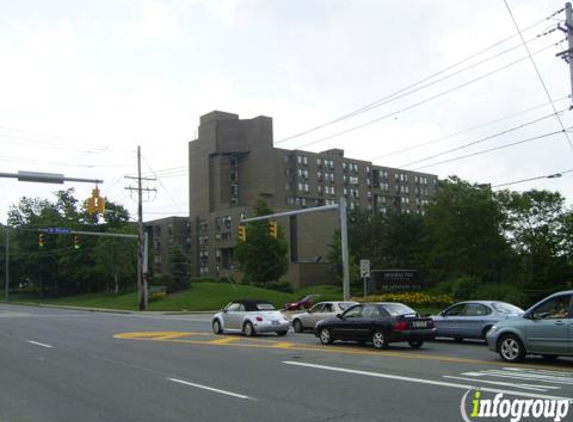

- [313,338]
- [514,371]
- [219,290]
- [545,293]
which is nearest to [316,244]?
[219,290]

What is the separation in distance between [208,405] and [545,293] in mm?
29812

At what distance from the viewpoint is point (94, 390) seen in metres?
11.1

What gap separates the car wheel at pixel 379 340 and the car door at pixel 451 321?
11.0ft

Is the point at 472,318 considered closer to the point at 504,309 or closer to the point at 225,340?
the point at 504,309

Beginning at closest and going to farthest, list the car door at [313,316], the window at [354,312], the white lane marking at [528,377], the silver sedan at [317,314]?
the white lane marking at [528,377] → the window at [354,312] → the silver sedan at [317,314] → the car door at [313,316]

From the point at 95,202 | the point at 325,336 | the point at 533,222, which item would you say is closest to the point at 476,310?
the point at 325,336

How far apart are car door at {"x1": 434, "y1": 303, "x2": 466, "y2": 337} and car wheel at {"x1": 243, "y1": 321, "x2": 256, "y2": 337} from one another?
6.78 meters

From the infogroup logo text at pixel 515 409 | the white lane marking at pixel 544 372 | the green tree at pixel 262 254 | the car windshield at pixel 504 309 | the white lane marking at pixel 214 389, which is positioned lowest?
the white lane marking at pixel 544 372

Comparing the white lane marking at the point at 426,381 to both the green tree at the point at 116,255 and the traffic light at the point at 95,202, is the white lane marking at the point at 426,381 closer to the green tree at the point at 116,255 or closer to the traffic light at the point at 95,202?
the traffic light at the point at 95,202

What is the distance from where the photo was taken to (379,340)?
17781 mm

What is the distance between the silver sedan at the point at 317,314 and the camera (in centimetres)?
2472

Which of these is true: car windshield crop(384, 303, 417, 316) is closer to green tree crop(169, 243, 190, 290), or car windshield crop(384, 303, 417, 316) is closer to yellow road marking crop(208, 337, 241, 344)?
yellow road marking crop(208, 337, 241, 344)

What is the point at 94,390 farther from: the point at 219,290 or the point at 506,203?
the point at 219,290

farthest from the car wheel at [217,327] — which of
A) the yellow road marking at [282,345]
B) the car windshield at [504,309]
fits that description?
the car windshield at [504,309]
